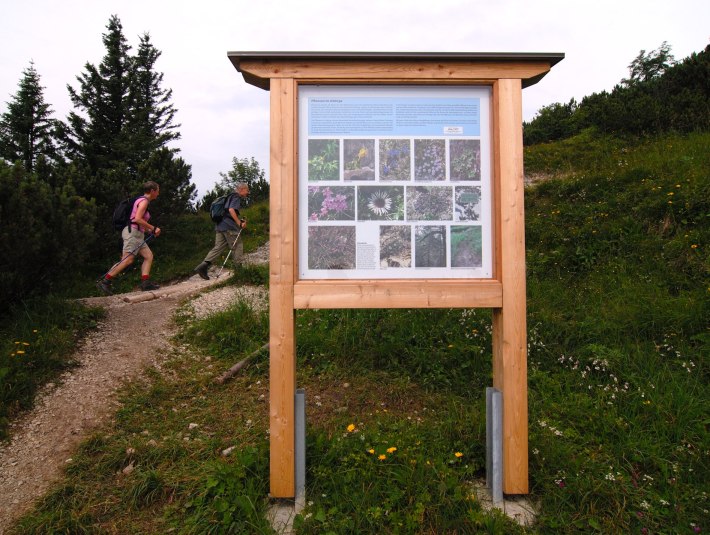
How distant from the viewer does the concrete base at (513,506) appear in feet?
8.60

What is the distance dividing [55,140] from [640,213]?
1722 cm

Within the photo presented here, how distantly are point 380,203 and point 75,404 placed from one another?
3.05 metres

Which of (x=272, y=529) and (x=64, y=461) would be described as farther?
(x=64, y=461)

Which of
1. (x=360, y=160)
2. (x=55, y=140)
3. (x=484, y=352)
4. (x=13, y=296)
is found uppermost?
(x=55, y=140)

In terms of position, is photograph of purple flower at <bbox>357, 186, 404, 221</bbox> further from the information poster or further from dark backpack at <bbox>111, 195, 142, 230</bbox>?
dark backpack at <bbox>111, 195, 142, 230</bbox>

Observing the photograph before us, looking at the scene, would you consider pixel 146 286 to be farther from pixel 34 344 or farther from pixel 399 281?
pixel 399 281

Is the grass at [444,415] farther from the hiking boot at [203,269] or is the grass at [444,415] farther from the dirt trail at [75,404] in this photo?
the hiking boot at [203,269]

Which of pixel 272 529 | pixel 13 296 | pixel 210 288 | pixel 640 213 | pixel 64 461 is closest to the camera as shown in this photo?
pixel 272 529

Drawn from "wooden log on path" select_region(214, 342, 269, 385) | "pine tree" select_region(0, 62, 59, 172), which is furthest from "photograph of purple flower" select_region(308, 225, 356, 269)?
"pine tree" select_region(0, 62, 59, 172)

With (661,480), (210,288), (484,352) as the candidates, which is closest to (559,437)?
(661,480)

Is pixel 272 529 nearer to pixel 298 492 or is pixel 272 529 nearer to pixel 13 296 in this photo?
pixel 298 492

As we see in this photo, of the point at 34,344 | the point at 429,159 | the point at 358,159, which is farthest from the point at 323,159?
the point at 34,344

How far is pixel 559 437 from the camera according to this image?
125 inches

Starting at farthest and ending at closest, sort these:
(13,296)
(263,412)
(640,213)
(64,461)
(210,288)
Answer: (210,288), (640,213), (13,296), (263,412), (64,461)
